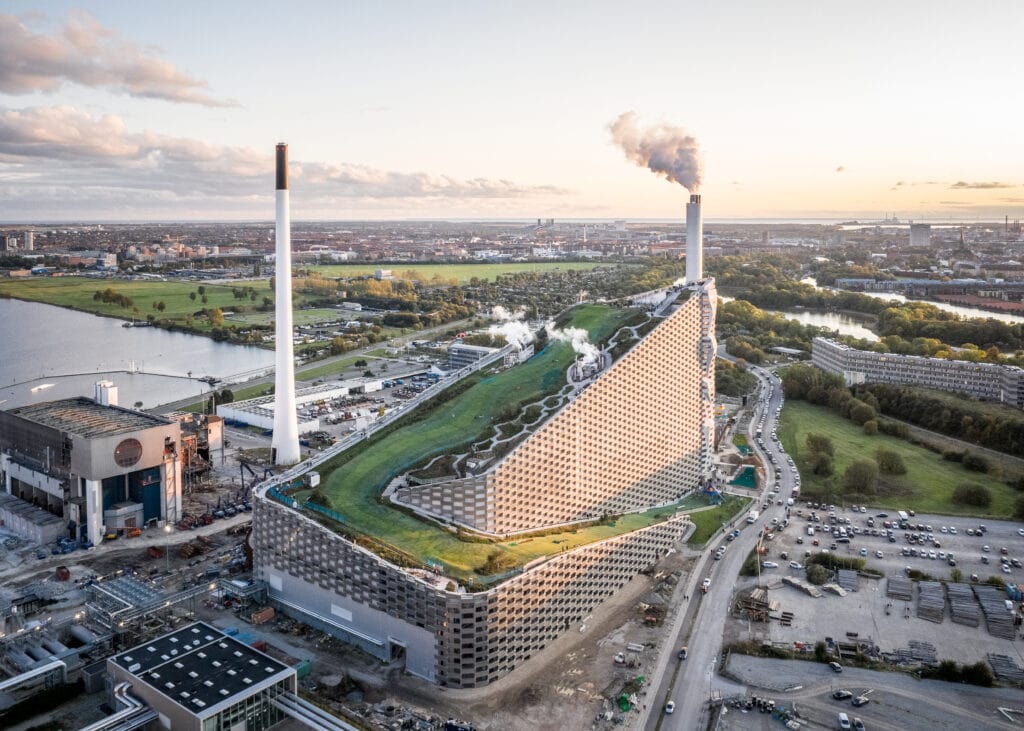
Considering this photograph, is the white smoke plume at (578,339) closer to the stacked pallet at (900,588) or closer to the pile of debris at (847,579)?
the pile of debris at (847,579)

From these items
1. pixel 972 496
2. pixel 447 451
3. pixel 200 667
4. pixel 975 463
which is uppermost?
pixel 447 451

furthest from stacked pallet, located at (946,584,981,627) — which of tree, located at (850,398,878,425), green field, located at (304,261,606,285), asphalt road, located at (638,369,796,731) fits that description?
green field, located at (304,261,606,285)

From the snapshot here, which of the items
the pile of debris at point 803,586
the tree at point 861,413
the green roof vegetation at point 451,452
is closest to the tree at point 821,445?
the tree at point 861,413

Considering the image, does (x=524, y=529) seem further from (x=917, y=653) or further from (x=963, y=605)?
(x=963, y=605)

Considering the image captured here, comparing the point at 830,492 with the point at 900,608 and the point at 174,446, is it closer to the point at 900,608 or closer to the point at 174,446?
the point at 900,608

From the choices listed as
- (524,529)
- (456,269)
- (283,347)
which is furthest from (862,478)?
(456,269)

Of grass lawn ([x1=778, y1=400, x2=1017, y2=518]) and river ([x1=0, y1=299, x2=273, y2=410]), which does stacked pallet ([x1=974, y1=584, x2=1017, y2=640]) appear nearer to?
grass lawn ([x1=778, y1=400, x2=1017, y2=518])

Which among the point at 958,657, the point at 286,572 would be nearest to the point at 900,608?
the point at 958,657
